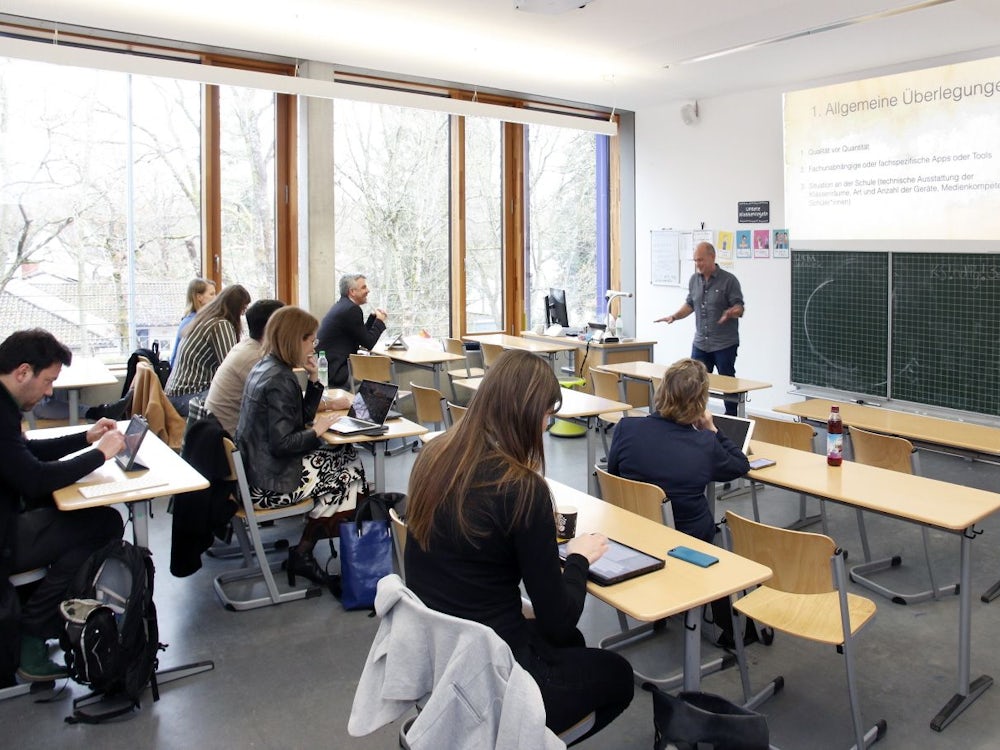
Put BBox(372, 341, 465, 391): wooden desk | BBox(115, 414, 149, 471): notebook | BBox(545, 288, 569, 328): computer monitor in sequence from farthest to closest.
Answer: BBox(545, 288, 569, 328): computer monitor < BBox(372, 341, 465, 391): wooden desk < BBox(115, 414, 149, 471): notebook

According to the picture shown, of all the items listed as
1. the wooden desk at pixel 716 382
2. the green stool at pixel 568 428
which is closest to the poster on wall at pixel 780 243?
the green stool at pixel 568 428

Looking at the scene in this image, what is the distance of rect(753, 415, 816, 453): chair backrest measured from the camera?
4.30 meters

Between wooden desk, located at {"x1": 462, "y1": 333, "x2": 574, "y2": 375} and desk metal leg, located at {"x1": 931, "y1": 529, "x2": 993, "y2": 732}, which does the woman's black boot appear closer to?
desk metal leg, located at {"x1": 931, "y1": 529, "x2": 993, "y2": 732}

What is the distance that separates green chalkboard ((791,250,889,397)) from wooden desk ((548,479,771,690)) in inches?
197

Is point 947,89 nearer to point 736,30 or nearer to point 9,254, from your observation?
point 736,30

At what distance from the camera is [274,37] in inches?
251

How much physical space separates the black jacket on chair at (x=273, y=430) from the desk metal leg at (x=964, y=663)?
251 cm

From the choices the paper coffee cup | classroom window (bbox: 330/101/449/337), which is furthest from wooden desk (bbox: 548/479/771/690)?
classroom window (bbox: 330/101/449/337)

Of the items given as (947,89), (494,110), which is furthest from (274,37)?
(947,89)

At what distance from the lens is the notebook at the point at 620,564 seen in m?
2.27

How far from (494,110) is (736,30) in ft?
6.52

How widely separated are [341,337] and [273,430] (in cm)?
321

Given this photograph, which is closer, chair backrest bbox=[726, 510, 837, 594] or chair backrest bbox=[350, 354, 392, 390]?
chair backrest bbox=[726, 510, 837, 594]

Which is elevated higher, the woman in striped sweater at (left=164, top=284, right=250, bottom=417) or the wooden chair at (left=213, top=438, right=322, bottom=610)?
the woman in striped sweater at (left=164, top=284, right=250, bottom=417)
